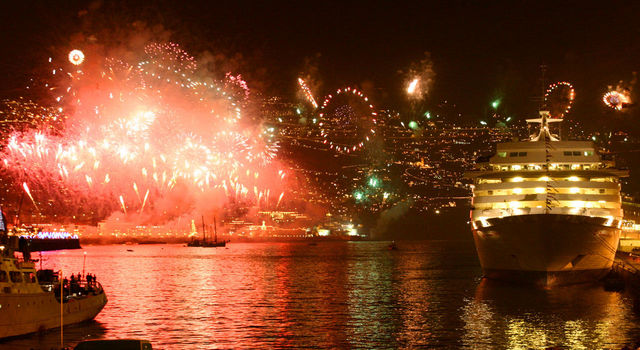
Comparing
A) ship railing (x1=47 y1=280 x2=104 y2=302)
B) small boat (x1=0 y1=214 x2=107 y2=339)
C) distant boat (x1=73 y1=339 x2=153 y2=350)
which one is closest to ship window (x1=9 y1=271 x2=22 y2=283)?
small boat (x1=0 y1=214 x2=107 y2=339)

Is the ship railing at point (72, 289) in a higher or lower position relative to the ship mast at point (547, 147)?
lower

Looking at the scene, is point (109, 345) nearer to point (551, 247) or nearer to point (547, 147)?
point (551, 247)

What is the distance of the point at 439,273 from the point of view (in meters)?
91.7

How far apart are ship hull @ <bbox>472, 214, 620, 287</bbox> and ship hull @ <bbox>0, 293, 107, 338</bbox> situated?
35.1m

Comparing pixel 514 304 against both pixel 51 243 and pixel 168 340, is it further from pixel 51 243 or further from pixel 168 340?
pixel 51 243

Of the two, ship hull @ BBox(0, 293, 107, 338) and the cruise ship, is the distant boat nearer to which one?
ship hull @ BBox(0, 293, 107, 338)

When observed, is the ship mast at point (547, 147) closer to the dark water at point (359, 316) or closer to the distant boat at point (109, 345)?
the dark water at point (359, 316)

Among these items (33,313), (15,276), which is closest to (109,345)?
(33,313)

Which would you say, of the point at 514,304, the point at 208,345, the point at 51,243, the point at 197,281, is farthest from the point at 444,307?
the point at 51,243

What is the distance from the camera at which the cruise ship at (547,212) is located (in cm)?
6088

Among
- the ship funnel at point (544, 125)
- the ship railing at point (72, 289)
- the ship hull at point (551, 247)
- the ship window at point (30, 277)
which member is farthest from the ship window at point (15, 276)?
the ship funnel at point (544, 125)

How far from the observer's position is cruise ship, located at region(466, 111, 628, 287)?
200 feet

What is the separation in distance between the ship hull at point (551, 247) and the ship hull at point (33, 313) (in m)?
35.1

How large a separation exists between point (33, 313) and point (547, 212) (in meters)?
41.5
